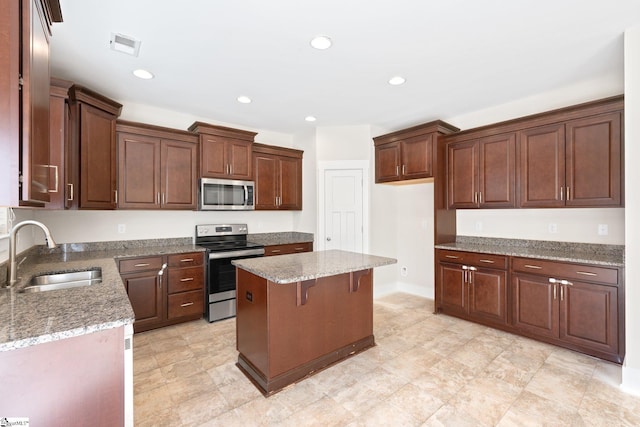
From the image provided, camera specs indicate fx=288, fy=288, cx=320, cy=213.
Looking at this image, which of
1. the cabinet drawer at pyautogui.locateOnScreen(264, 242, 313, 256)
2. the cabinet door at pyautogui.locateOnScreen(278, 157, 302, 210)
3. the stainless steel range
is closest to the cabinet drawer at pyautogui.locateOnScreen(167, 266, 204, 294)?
the stainless steel range

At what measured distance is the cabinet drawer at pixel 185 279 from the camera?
3340mm

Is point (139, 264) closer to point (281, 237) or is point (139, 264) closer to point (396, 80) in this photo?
point (281, 237)

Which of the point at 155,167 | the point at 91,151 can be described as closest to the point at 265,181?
the point at 155,167

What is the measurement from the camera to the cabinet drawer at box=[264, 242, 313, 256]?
410 centimetres

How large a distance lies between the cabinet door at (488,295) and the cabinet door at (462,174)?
0.86 meters

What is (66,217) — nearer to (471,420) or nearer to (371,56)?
(371,56)

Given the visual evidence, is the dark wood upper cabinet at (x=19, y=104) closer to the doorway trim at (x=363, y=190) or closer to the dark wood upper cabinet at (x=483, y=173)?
the doorway trim at (x=363, y=190)

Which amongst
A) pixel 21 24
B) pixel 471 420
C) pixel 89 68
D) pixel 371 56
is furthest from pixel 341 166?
pixel 21 24

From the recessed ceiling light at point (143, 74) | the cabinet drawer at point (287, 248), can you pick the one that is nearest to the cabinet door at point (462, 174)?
the cabinet drawer at point (287, 248)

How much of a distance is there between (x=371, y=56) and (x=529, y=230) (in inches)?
108

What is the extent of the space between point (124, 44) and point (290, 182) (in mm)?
2785

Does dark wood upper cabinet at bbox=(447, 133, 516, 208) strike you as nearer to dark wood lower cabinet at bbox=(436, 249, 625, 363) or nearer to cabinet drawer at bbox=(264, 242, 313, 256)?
dark wood lower cabinet at bbox=(436, 249, 625, 363)

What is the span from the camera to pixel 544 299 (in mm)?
2867

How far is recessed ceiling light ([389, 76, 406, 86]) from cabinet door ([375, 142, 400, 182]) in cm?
124
